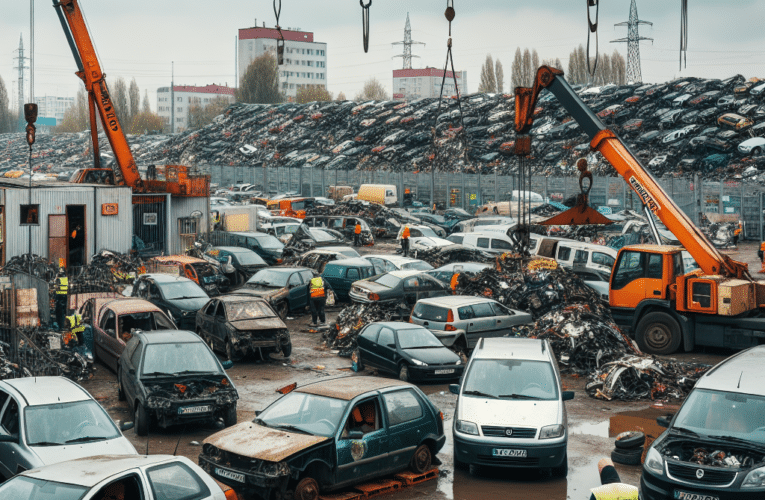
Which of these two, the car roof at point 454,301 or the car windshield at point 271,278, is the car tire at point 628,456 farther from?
the car windshield at point 271,278

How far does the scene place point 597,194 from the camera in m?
48.7

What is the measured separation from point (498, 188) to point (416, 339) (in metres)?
36.0

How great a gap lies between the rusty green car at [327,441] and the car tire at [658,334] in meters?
9.24

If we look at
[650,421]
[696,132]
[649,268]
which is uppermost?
[696,132]

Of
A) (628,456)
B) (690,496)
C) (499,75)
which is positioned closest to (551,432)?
(628,456)

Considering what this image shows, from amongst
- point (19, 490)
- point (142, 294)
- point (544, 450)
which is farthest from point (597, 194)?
point (19, 490)

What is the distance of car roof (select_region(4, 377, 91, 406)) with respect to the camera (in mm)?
10555

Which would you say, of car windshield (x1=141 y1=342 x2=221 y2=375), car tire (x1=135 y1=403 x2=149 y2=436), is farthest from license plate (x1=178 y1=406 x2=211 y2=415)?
car windshield (x1=141 y1=342 x2=221 y2=375)

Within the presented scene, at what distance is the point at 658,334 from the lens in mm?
19203

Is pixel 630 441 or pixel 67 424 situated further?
pixel 630 441

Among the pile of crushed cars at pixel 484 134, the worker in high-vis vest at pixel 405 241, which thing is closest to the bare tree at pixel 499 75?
the pile of crushed cars at pixel 484 134

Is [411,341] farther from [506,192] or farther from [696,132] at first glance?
[696,132]

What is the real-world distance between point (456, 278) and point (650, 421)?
10.8m

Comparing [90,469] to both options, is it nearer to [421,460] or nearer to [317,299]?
[421,460]
